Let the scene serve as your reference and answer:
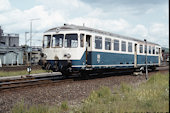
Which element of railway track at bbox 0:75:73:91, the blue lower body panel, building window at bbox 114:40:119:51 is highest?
building window at bbox 114:40:119:51

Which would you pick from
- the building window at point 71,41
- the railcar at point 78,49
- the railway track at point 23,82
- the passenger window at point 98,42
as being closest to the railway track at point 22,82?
the railway track at point 23,82

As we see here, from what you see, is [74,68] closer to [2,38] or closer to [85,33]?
[85,33]

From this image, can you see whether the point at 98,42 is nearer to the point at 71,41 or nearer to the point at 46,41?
the point at 71,41

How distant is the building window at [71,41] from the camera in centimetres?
1414

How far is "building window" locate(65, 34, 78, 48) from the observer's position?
14141mm

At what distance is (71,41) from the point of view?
1431cm

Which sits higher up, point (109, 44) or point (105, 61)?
point (109, 44)

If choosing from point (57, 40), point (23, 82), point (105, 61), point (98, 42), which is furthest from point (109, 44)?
point (23, 82)

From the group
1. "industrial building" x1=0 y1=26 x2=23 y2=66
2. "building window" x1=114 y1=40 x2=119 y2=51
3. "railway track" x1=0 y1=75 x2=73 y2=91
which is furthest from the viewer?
"industrial building" x1=0 y1=26 x2=23 y2=66

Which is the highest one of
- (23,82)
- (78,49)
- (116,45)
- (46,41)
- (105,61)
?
(46,41)

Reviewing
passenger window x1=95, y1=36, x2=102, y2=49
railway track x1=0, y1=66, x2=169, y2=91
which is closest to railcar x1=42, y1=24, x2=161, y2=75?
passenger window x1=95, y1=36, x2=102, y2=49

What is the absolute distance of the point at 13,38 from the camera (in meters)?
60.6

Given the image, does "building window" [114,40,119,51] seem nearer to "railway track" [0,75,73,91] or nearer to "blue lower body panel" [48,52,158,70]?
"blue lower body panel" [48,52,158,70]

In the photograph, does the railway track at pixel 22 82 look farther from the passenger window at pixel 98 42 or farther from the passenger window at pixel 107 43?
the passenger window at pixel 107 43
